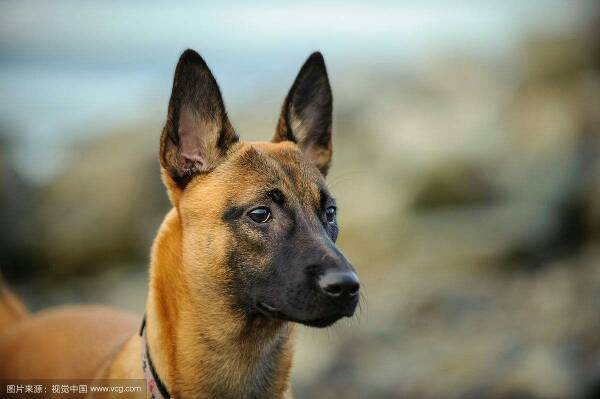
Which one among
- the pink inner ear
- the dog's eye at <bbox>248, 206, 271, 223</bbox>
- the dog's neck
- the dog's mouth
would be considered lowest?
the dog's neck

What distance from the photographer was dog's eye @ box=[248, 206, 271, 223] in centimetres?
310

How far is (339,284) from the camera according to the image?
9.11 ft

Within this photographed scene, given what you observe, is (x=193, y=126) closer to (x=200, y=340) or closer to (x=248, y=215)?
(x=248, y=215)

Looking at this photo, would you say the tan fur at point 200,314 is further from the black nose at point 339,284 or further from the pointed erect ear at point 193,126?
the black nose at point 339,284

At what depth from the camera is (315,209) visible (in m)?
3.26

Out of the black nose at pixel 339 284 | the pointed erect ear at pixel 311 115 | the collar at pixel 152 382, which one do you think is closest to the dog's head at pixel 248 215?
the black nose at pixel 339 284

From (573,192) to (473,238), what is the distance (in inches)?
54.1

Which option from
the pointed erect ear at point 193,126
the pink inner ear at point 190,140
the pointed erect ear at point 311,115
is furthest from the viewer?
the pointed erect ear at point 311,115

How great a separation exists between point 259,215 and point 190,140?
2.01 ft

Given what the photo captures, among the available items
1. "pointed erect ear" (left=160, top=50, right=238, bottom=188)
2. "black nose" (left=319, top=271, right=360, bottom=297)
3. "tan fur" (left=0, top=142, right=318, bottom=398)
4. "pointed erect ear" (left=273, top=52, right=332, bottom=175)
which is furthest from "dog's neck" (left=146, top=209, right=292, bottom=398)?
"pointed erect ear" (left=273, top=52, right=332, bottom=175)

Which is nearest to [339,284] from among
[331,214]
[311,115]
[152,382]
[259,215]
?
[259,215]

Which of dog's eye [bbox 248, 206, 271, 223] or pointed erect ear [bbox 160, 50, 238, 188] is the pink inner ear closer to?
pointed erect ear [bbox 160, 50, 238, 188]

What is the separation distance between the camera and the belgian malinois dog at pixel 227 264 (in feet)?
9.68

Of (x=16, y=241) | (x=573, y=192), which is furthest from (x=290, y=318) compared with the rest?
(x=16, y=241)
